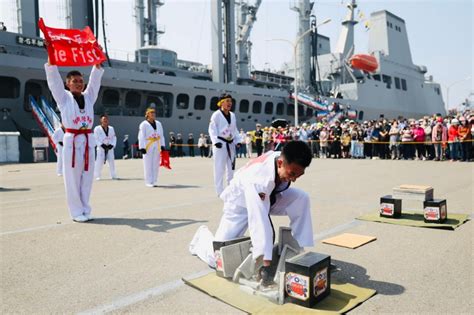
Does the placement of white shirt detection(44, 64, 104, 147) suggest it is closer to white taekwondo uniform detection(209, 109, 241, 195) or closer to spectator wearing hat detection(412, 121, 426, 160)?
white taekwondo uniform detection(209, 109, 241, 195)

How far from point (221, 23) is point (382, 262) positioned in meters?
32.0

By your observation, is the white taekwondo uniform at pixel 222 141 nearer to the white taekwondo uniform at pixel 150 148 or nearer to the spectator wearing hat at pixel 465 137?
the white taekwondo uniform at pixel 150 148

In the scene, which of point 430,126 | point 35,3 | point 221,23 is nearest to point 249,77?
point 221,23

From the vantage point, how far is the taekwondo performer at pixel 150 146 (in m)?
9.95

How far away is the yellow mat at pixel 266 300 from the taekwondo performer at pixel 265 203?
0.24 meters

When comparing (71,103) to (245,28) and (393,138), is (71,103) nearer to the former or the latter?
(393,138)

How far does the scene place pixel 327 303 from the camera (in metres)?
2.72

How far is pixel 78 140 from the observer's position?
5469 mm

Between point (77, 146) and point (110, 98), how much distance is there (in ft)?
80.8

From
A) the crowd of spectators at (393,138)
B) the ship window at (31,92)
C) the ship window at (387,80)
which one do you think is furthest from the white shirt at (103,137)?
the ship window at (387,80)

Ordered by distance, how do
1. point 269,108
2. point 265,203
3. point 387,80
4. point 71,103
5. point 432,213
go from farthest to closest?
point 387,80 → point 269,108 → point 71,103 → point 432,213 → point 265,203

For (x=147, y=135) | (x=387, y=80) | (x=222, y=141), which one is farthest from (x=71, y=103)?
(x=387, y=80)

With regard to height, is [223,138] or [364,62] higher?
[364,62]

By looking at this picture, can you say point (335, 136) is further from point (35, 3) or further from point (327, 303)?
point (35, 3)
